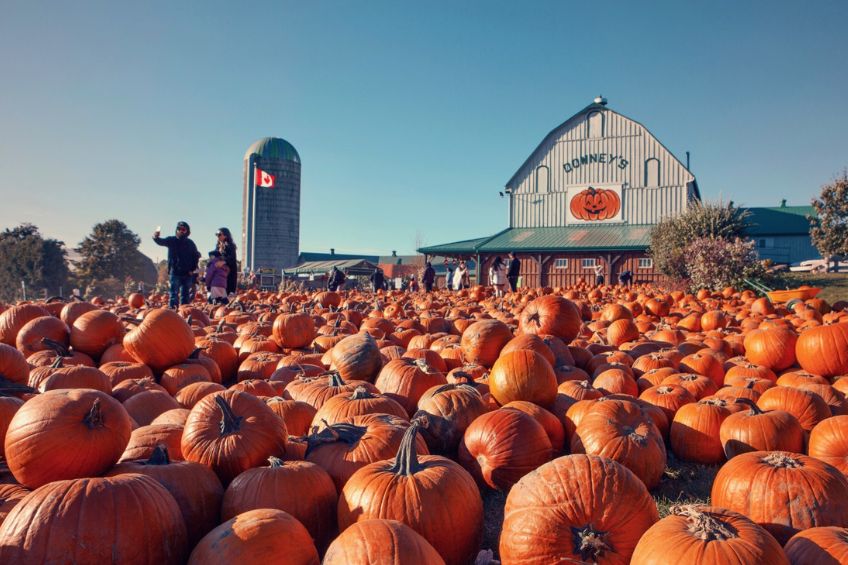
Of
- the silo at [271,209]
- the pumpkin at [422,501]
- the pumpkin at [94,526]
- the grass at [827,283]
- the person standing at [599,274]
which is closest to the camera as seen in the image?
the pumpkin at [94,526]

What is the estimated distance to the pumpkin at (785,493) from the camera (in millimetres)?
2234

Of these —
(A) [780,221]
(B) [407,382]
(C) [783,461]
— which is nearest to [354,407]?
(B) [407,382]

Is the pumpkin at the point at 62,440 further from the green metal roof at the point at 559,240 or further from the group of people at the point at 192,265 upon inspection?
the green metal roof at the point at 559,240

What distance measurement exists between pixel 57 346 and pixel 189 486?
320 centimetres

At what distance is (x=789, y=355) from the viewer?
5.30 m

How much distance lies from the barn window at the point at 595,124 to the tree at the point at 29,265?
98.1 feet

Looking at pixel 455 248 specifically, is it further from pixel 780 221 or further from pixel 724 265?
pixel 780 221

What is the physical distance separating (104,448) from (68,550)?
61cm

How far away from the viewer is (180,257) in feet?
32.1

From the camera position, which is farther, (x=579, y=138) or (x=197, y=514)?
(x=579, y=138)

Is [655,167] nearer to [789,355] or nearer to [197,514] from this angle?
[789,355]

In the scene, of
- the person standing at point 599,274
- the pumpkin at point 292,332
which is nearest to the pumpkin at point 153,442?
the pumpkin at point 292,332

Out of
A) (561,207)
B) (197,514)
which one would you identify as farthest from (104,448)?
(561,207)

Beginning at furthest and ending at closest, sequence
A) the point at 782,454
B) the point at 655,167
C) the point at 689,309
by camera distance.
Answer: the point at 655,167 → the point at 689,309 → the point at 782,454
